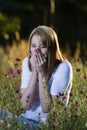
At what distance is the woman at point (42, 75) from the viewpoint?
5.06 metres

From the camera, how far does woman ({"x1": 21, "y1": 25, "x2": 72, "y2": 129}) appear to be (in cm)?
506

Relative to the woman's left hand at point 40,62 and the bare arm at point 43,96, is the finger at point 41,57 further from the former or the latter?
the bare arm at point 43,96

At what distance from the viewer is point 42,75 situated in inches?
200

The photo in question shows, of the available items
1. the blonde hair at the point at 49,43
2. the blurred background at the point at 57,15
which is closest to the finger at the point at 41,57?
the blonde hair at the point at 49,43

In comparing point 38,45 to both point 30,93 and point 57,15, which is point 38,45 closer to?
point 30,93

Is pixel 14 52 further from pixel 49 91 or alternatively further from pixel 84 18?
pixel 84 18

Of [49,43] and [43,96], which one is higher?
[49,43]

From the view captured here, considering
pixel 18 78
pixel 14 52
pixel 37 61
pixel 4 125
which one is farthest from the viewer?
pixel 14 52

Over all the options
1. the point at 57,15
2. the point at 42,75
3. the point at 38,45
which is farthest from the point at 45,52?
the point at 57,15

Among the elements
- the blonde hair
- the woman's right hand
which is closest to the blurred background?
the blonde hair

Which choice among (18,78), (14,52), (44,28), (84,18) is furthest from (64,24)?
(44,28)

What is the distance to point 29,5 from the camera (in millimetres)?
18203

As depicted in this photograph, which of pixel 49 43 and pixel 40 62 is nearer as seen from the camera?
pixel 40 62

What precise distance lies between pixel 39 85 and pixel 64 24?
1333 centimetres
